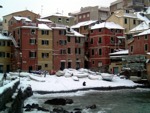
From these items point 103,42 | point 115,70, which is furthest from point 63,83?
point 103,42

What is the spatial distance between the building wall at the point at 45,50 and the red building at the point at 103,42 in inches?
472

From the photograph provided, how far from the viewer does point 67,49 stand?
74.6 meters

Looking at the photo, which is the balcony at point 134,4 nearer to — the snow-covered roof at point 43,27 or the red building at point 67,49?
the red building at point 67,49

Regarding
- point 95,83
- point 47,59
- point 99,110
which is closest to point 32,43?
point 47,59

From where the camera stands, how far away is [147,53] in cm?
6469

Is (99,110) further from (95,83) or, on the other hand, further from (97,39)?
(97,39)

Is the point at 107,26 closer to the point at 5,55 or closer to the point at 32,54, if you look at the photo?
Result: the point at 32,54

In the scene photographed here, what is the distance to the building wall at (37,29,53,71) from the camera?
228 ft

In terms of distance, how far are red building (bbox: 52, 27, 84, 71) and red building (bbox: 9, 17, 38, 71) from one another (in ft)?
16.8

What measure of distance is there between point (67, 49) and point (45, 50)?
5.98 metres

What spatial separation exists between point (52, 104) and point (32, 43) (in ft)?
99.3

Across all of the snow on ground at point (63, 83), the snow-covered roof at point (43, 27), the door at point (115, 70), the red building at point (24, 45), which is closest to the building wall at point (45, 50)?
the snow-covered roof at point (43, 27)

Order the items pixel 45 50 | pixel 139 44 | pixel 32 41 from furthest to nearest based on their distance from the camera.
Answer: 1. pixel 45 50
2. pixel 32 41
3. pixel 139 44

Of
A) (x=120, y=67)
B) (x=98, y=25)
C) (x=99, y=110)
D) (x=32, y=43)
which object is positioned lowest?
(x=99, y=110)
